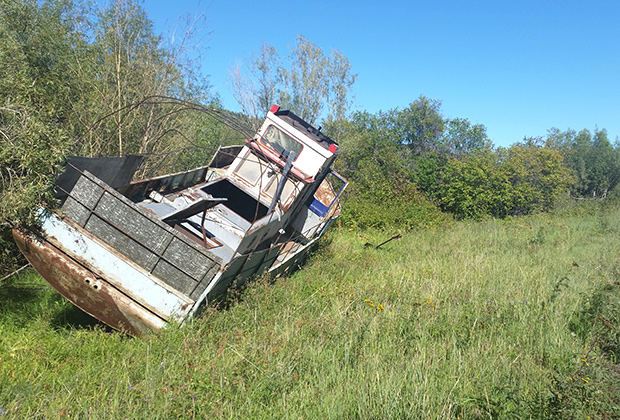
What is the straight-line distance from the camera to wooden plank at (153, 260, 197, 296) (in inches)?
202

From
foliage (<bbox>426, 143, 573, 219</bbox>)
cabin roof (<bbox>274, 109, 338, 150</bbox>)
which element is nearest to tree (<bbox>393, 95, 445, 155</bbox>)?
foliage (<bbox>426, 143, 573, 219</bbox>)

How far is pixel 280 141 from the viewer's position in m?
10.1

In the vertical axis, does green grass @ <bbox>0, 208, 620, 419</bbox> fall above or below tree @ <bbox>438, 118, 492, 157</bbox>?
below

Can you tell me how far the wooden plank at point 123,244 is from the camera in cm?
515

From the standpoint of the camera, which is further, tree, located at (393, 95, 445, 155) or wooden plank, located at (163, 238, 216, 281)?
tree, located at (393, 95, 445, 155)

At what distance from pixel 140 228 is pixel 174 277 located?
2.30ft

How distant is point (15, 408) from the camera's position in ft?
11.5

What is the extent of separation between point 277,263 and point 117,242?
3.33 metres

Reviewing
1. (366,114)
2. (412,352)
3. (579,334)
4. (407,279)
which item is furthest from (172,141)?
(366,114)

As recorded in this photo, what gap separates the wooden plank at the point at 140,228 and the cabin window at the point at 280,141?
5.20 m

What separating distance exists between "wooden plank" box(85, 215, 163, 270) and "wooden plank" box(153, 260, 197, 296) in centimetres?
8

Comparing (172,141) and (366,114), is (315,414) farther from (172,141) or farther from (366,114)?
(366,114)

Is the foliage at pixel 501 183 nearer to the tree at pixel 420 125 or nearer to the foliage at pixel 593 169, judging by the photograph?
the tree at pixel 420 125

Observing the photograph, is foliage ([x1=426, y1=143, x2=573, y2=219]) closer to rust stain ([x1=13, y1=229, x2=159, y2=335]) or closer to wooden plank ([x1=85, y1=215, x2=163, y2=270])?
wooden plank ([x1=85, y1=215, x2=163, y2=270])
